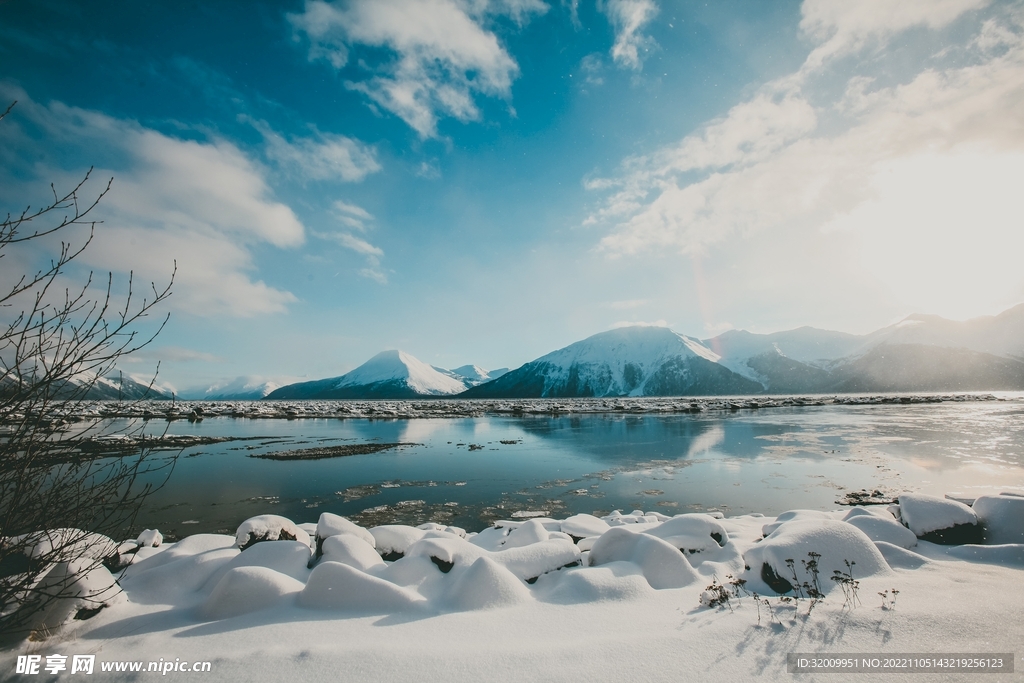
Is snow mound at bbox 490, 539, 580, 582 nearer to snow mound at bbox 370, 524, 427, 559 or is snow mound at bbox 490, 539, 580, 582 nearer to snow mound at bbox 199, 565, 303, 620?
snow mound at bbox 370, 524, 427, 559

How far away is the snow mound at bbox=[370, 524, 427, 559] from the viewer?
741 cm

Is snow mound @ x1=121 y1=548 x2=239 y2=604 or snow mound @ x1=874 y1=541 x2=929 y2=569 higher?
snow mound @ x1=121 y1=548 x2=239 y2=604

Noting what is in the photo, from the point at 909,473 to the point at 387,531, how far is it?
1787 cm

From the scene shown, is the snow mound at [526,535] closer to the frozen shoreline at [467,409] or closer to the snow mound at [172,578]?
the snow mound at [172,578]

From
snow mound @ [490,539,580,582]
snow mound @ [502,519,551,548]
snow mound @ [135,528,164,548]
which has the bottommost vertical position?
snow mound @ [502,519,551,548]

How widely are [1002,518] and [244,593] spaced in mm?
11535

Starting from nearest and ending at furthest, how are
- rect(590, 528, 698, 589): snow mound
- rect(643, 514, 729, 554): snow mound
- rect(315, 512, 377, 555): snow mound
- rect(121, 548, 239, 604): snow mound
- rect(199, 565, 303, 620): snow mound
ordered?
rect(199, 565, 303, 620): snow mound < rect(121, 548, 239, 604): snow mound < rect(590, 528, 698, 589): snow mound < rect(643, 514, 729, 554): snow mound < rect(315, 512, 377, 555): snow mound

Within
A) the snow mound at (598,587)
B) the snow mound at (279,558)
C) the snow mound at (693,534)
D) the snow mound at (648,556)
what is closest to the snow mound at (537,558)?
the snow mound at (598,587)

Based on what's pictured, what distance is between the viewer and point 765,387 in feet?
611

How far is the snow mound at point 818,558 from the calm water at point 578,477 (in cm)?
570

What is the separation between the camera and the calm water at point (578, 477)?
12023 millimetres

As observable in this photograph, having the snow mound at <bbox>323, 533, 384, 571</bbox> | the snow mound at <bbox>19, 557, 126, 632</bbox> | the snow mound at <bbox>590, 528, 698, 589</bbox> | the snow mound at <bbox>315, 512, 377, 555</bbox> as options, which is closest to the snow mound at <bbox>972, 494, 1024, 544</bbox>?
the snow mound at <bbox>590, 528, 698, 589</bbox>

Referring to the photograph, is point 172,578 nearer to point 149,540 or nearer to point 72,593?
point 72,593

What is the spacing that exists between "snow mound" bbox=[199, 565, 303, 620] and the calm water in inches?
228
